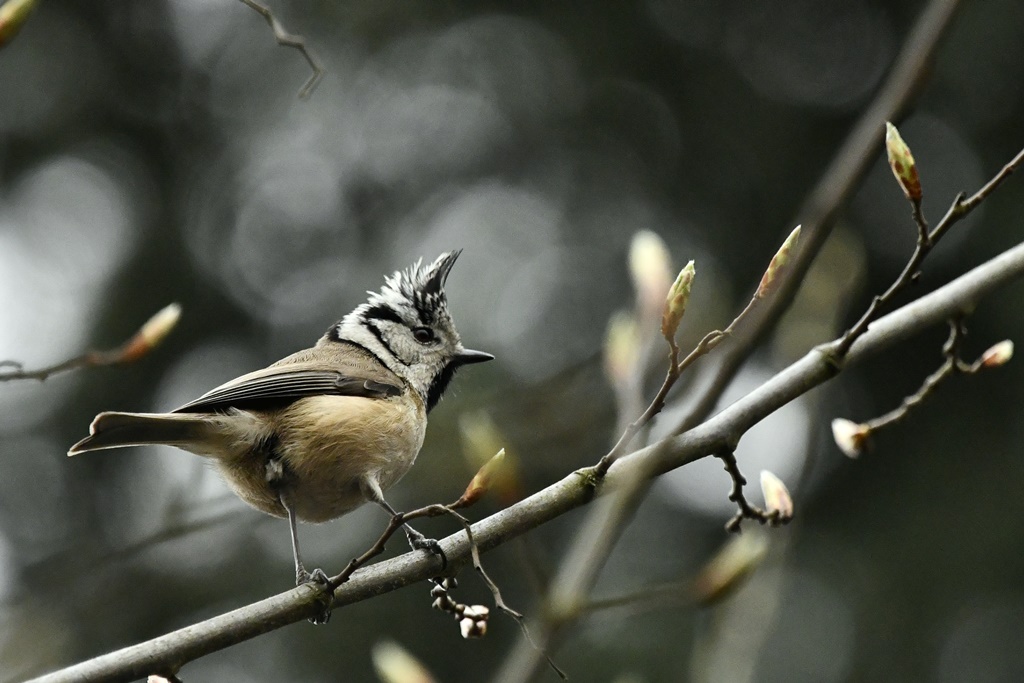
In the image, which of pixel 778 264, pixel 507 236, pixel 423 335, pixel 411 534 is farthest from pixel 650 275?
pixel 507 236

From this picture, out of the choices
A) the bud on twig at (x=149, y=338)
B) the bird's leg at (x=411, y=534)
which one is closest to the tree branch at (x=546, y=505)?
the bird's leg at (x=411, y=534)

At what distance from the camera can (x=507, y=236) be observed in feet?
31.7

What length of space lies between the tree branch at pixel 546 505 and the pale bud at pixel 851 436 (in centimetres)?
26

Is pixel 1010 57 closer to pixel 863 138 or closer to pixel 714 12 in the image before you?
pixel 714 12

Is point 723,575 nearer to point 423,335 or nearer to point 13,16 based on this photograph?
point 13,16

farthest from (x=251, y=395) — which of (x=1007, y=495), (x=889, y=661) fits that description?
(x=1007, y=495)

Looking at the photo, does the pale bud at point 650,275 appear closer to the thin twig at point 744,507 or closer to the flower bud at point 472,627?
the thin twig at point 744,507

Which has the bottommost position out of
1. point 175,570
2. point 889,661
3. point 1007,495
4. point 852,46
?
point 889,661

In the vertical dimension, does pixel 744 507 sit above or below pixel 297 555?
above

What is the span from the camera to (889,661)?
731cm

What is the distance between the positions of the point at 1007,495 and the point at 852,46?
419 centimetres

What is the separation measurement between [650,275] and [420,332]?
2.01 m

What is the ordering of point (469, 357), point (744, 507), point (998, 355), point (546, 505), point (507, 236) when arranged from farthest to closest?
point (507, 236) → point (469, 357) → point (998, 355) → point (744, 507) → point (546, 505)

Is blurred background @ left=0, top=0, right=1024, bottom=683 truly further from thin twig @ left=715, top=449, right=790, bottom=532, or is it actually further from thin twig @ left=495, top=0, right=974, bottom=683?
thin twig @ left=495, top=0, right=974, bottom=683
